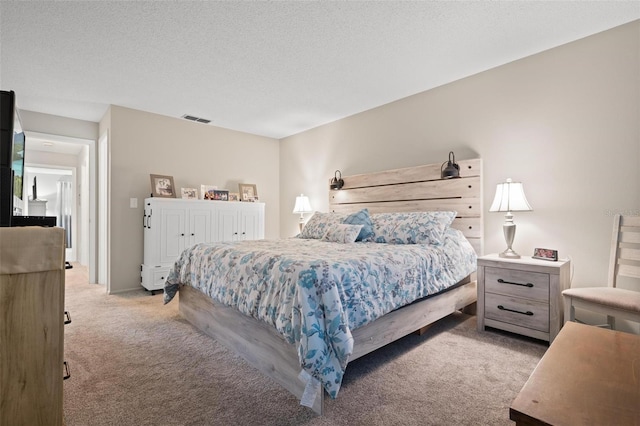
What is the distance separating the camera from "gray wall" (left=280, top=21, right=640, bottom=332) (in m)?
2.33

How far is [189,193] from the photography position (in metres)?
4.36

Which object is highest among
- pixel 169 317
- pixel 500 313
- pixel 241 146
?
pixel 241 146

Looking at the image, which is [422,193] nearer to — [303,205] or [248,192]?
[303,205]

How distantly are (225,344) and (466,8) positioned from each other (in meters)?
2.93

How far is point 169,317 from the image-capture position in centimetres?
294

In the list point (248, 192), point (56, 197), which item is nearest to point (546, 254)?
point (248, 192)

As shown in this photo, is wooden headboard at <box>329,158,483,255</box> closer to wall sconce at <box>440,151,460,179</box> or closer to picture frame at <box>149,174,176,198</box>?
wall sconce at <box>440,151,460,179</box>

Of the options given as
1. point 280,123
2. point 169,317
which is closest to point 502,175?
point 280,123

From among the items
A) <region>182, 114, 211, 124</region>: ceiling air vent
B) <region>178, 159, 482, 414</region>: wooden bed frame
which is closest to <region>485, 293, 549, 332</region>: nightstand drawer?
<region>178, 159, 482, 414</region>: wooden bed frame

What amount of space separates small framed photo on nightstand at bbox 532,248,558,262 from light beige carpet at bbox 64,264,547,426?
2.13 feet

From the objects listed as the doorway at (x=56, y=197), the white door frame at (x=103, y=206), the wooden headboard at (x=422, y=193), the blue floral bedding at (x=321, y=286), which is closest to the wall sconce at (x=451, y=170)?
the wooden headboard at (x=422, y=193)

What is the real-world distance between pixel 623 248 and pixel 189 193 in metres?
4.60

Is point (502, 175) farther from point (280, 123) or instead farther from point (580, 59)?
point (280, 123)

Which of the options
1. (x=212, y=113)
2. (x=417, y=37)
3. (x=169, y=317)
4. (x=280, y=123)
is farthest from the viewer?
(x=280, y=123)
